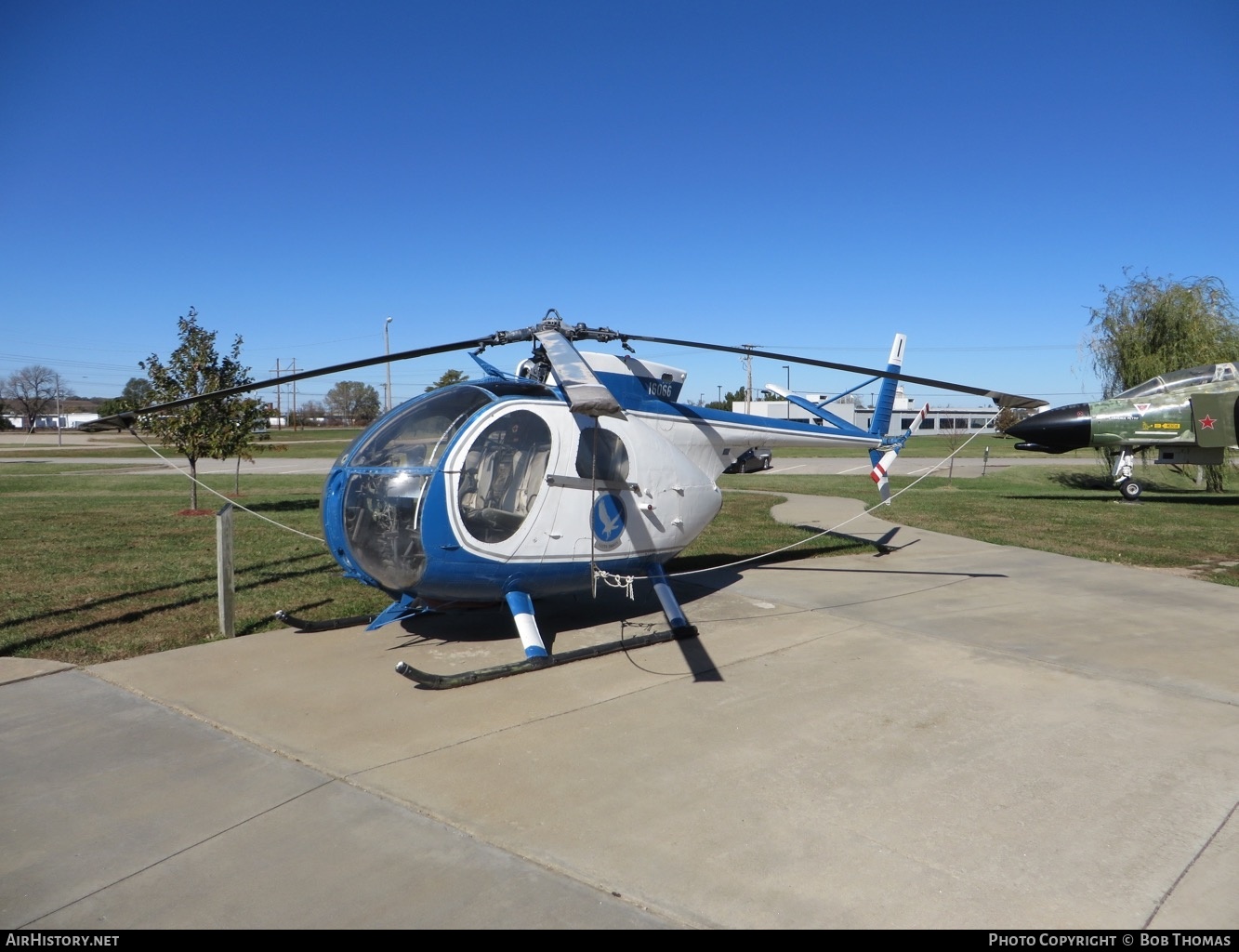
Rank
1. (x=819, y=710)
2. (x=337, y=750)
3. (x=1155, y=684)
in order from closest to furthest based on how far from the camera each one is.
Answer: (x=337, y=750) → (x=819, y=710) → (x=1155, y=684)

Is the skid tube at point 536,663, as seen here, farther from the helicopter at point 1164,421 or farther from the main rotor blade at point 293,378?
the helicopter at point 1164,421

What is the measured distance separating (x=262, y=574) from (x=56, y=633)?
9.90ft

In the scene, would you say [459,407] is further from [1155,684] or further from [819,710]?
[1155,684]

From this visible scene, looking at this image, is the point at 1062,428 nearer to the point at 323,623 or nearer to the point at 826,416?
the point at 826,416

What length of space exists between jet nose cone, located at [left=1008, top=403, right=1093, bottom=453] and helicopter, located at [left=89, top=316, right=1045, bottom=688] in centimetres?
1131

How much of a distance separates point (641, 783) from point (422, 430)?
336 cm

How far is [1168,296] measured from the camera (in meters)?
21.9

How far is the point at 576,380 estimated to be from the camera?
558 cm

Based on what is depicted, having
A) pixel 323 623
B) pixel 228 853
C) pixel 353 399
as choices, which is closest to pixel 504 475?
pixel 323 623

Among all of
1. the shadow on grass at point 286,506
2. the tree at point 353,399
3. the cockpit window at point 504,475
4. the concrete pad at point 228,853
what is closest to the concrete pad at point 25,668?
the concrete pad at point 228,853

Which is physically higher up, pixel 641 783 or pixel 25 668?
pixel 25 668

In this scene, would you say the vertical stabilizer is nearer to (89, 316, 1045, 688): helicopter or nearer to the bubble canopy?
(89, 316, 1045, 688): helicopter
